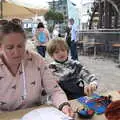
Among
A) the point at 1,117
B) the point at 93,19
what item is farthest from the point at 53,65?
the point at 93,19

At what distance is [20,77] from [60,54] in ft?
2.73

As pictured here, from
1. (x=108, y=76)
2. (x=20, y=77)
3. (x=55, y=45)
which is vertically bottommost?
(x=108, y=76)

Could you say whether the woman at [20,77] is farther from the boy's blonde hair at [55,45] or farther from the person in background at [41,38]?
the person in background at [41,38]

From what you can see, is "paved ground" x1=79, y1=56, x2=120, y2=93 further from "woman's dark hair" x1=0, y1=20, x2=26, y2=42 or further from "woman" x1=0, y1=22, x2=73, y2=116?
"woman's dark hair" x1=0, y1=20, x2=26, y2=42

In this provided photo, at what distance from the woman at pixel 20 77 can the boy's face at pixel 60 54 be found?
69cm

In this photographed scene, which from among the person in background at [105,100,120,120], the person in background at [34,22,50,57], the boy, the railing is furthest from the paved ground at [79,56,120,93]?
the person in background at [105,100,120,120]

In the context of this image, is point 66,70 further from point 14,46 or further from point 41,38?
point 41,38

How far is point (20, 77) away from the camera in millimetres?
1795

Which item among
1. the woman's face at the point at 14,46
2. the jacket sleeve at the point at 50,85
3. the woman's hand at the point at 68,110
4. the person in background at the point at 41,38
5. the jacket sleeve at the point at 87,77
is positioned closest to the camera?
the woman's hand at the point at 68,110

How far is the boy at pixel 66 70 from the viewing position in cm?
256

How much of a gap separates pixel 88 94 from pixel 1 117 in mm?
603

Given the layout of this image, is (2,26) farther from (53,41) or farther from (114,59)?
(114,59)

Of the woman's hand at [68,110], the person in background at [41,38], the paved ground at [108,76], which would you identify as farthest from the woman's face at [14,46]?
the person in background at [41,38]

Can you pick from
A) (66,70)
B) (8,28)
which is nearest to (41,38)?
(66,70)
